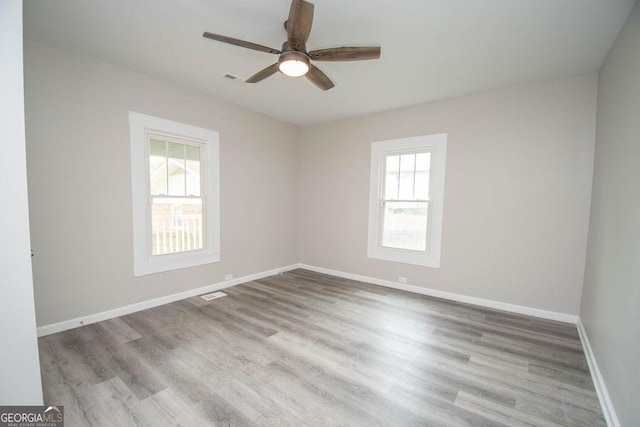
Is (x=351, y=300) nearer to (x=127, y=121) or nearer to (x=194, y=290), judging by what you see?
(x=194, y=290)

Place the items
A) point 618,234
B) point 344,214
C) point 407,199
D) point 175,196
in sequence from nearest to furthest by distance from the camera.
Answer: point 618,234, point 175,196, point 407,199, point 344,214

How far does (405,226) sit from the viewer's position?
4.10 metres

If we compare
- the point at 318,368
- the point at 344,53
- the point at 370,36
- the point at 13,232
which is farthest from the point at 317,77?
the point at 318,368

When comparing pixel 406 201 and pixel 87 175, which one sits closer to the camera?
pixel 87 175

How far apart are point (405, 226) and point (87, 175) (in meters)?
4.09

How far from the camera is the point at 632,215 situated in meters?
1.64

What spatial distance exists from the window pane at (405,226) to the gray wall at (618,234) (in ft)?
5.87

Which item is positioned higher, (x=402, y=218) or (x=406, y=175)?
(x=406, y=175)

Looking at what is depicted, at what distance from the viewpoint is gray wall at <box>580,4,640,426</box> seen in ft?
4.95

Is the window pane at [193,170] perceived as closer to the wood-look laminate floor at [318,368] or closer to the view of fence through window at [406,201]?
the wood-look laminate floor at [318,368]

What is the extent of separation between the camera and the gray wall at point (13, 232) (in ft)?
4.34

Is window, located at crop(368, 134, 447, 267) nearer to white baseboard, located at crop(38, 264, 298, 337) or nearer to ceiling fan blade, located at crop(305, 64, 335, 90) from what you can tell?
ceiling fan blade, located at crop(305, 64, 335, 90)

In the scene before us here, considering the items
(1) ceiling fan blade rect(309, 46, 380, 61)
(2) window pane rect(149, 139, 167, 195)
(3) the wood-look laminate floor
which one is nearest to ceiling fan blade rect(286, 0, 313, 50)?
(1) ceiling fan blade rect(309, 46, 380, 61)

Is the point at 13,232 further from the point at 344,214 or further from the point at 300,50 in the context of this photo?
the point at 344,214
